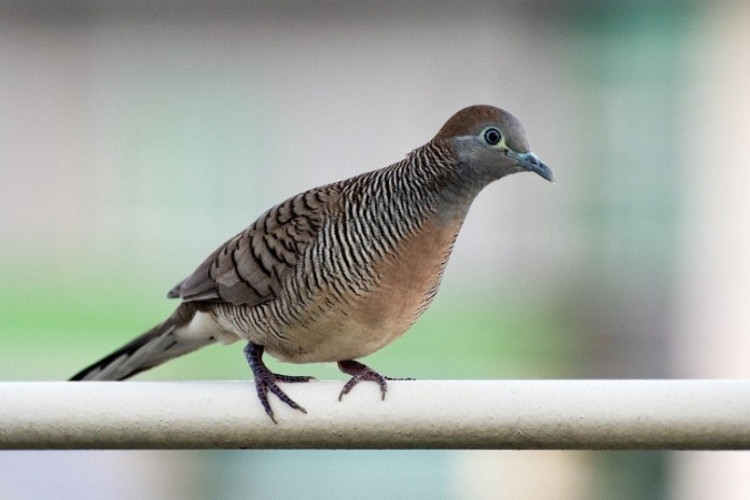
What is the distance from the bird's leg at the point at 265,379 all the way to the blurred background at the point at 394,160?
3219 mm

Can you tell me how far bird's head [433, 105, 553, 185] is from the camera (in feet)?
5.92

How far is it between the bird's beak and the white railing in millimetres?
360

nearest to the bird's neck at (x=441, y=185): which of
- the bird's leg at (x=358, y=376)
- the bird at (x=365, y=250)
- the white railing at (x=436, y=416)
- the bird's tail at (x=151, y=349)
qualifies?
the bird at (x=365, y=250)

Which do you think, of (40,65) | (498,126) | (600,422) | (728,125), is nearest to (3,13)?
(40,65)

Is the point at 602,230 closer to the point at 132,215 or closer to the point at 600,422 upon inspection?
the point at 132,215

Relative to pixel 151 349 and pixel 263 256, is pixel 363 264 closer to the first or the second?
pixel 263 256

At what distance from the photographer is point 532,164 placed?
178 centimetres

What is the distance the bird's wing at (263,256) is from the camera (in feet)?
6.52

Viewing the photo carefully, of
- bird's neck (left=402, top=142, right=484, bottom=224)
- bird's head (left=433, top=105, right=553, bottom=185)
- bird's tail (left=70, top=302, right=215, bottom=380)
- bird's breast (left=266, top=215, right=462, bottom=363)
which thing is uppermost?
bird's head (left=433, top=105, right=553, bottom=185)

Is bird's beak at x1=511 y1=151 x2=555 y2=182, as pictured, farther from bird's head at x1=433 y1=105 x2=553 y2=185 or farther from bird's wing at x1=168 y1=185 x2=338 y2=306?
bird's wing at x1=168 y1=185 x2=338 y2=306

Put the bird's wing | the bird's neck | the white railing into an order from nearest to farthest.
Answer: the white railing < the bird's neck < the bird's wing

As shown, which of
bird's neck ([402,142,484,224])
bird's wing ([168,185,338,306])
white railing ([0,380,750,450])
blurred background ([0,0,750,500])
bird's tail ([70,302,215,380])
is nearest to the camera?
white railing ([0,380,750,450])

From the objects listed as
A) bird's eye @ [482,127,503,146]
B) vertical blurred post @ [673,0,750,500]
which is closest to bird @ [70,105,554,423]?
bird's eye @ [482,127,503,146]

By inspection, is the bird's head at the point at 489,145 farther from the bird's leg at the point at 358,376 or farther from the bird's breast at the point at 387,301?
the bird's leg at the point at 358,376
